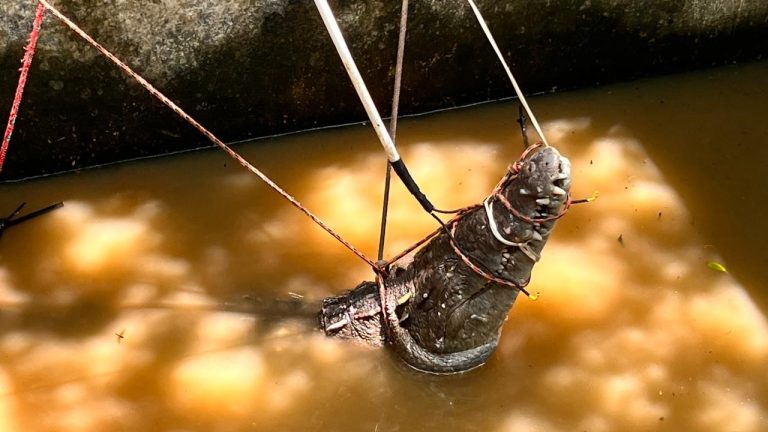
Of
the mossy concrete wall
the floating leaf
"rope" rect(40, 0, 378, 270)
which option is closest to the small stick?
the mossy concrete wall

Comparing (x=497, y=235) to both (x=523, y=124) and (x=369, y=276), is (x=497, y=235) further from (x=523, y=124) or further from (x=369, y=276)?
(x=523, y=124)

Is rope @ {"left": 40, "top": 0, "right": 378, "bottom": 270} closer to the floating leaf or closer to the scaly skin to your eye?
the scaly skin

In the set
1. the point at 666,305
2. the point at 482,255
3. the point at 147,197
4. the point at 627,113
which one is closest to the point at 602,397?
the point at 666,305

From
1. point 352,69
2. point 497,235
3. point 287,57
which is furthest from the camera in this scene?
point 287,57

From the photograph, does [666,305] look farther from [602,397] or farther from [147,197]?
[147,197]

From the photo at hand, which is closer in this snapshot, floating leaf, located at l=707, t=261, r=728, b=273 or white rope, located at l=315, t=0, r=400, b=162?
white rope, located at l=315, t=0, r=400, b=162

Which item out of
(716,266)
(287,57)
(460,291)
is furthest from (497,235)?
(287,57)
